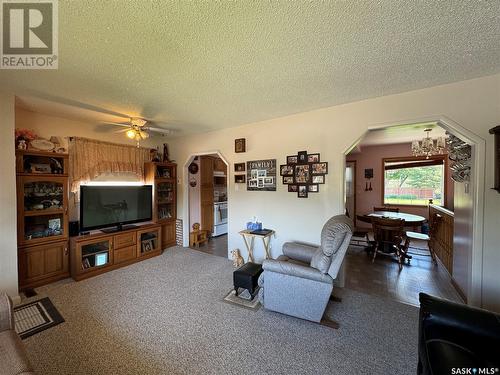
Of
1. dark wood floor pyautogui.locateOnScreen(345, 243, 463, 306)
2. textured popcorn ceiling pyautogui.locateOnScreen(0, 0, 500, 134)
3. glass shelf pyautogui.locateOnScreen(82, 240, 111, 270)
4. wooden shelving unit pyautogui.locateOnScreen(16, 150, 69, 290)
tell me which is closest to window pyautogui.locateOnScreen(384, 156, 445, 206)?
dark wood floor pyautogui.locateOnScreen(345, 243, 463, 306)

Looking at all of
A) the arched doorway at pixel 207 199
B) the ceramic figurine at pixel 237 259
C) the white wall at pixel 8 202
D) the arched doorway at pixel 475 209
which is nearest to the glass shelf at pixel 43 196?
the white wall at pixel 8 202

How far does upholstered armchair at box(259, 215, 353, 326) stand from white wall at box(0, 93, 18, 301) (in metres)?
3.11

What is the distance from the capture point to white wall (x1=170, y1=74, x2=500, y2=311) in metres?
2.14

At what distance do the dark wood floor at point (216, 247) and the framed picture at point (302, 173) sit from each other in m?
2.20

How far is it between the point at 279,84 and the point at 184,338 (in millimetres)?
2752

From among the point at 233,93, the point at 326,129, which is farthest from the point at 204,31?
the point at 326,129

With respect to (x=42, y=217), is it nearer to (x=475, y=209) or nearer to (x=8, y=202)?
(x=8, y=202)

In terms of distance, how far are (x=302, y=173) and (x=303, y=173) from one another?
0.02 m

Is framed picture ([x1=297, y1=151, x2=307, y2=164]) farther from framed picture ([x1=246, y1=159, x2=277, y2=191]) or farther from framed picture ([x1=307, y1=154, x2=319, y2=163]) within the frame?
framed picture ([x1=246, y1=159, x2=277, y2=191])

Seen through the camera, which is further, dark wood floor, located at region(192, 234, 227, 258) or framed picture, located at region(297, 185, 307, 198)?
dark wood floor, located at region(192, 234, 227, 258)

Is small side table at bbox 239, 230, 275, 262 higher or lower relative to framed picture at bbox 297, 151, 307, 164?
lower

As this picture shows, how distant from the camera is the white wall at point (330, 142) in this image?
214cm

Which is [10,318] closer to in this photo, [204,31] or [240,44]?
[204,31]

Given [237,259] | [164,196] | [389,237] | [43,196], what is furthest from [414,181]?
[43,196]
